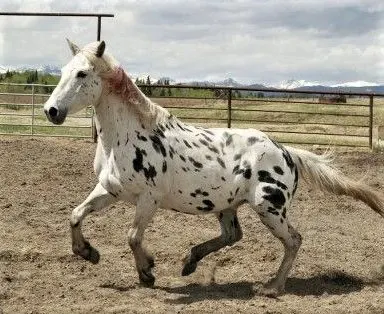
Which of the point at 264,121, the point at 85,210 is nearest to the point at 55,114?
the point at 85,210

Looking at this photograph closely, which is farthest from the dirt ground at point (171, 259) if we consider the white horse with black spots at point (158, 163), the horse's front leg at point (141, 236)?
the white horse with black spots at point (158, 163)

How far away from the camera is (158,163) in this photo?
548cm

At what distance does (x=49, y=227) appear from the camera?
291 inches

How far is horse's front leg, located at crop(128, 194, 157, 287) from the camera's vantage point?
542 cm

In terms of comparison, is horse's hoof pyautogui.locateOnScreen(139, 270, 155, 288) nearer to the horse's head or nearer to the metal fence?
the horse's head

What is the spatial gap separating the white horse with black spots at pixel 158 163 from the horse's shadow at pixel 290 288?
0.19 metres

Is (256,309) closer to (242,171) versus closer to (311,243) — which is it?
(242,171)

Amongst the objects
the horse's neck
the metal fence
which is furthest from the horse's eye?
the metal fence

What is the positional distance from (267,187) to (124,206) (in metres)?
2.82

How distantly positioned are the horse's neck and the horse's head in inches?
4.0

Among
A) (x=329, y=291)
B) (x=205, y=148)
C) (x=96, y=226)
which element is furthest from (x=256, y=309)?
(x=96, y=226)

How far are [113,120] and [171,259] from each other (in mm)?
1636

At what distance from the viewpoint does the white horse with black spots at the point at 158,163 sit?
541 centimetres

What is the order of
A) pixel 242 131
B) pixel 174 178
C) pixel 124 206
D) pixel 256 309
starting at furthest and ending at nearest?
pixel 124 206 → pixel 242 131 → pixel 174 178 → pixel 256 309
